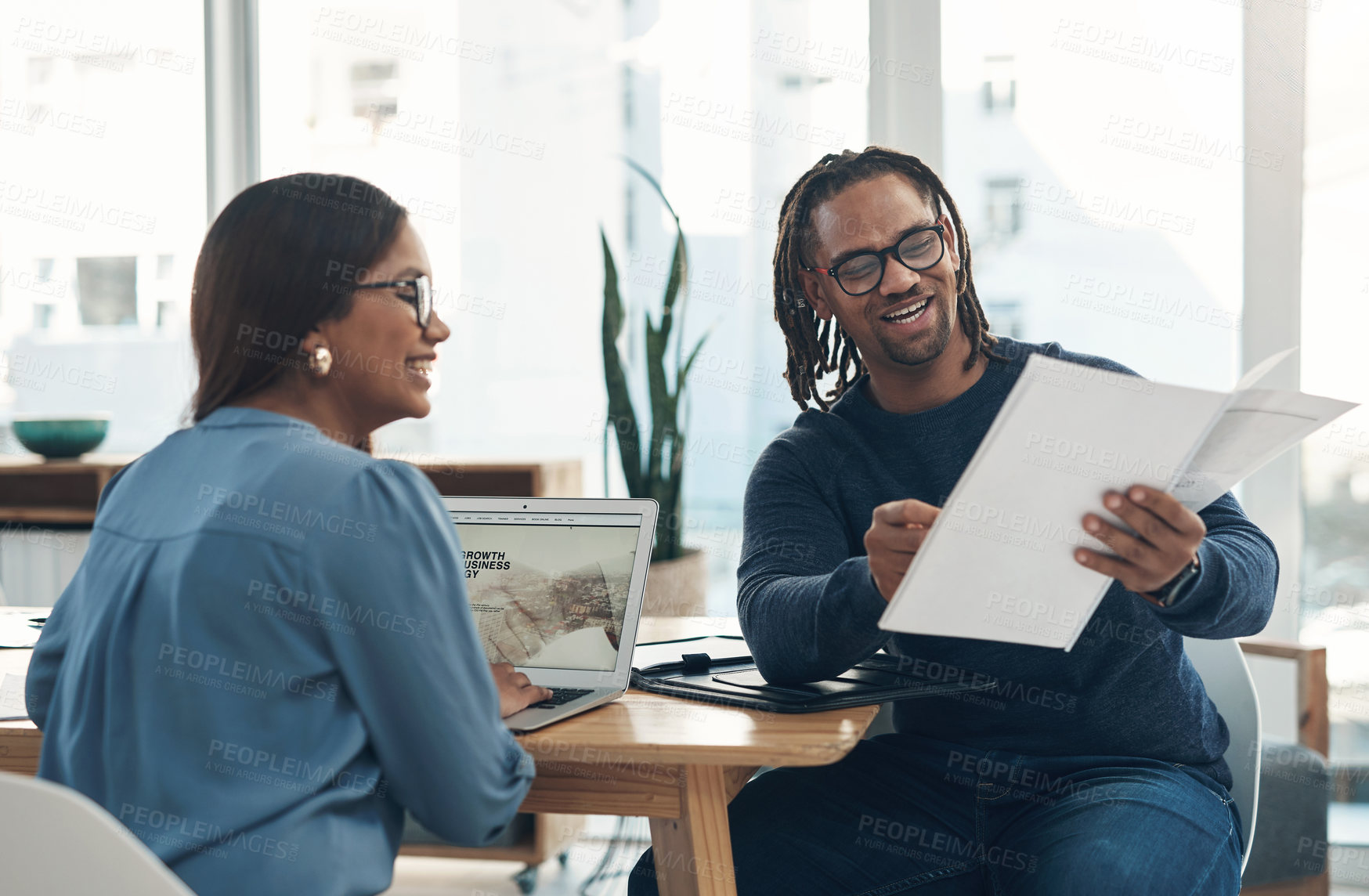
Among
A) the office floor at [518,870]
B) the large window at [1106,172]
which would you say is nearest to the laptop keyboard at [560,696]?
the office floor at [518,870]

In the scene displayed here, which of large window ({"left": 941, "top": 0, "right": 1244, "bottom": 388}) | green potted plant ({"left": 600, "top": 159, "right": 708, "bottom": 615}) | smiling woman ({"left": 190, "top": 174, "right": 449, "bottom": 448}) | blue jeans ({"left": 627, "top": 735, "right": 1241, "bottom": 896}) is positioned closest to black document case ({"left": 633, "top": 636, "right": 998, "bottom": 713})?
blue jeans ({"left": 627, "top": 735, "right": 1241, "bottom": 896})

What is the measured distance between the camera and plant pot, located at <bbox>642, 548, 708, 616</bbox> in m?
2.83

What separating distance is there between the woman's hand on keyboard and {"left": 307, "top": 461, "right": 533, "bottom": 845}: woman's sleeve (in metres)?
0.25

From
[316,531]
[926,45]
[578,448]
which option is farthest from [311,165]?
[316,531]

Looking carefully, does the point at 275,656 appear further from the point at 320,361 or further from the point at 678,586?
the point at 678,586

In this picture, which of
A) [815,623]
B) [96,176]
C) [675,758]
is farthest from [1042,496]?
[96,176]

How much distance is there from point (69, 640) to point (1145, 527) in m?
1.20

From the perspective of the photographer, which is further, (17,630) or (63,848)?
(17,630)

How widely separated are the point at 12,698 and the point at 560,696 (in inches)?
30.3

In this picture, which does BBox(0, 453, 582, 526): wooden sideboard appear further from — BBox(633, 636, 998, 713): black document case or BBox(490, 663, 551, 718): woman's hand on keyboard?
BBox(490, 663, 551, 718): woman's hand on keyboard

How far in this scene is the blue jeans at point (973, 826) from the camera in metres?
1.34

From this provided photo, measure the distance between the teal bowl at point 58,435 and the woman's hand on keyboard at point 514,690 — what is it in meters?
2.57

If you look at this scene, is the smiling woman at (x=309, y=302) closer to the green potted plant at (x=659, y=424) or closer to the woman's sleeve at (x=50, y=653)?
the woman's sleeve at (x=50, y=653)

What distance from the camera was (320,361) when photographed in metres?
1.17
